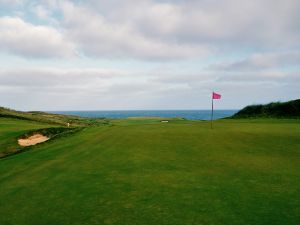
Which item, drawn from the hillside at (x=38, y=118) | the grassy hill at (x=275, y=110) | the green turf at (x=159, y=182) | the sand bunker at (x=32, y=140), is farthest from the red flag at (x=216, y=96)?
the hillside at (x=38, y=118)

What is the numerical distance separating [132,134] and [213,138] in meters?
4.98

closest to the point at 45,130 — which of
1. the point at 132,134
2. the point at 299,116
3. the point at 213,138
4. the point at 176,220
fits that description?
the point at 132,134

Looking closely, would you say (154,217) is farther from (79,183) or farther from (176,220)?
(79,183)

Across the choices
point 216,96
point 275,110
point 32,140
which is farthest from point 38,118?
point 216,96

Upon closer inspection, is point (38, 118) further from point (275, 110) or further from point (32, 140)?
point (275, 110)

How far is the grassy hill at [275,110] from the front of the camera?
39.8 metres

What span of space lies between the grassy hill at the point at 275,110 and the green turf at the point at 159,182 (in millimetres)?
21782

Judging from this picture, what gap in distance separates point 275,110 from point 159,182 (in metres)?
34.8

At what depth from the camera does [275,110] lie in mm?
42719

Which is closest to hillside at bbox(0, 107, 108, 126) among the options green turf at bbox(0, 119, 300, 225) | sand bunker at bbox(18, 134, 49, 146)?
sand bunker at bbox(18, 134, 49, 146)

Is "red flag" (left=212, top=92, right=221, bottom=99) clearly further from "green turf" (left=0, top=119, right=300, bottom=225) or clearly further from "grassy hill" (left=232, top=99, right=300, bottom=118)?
"grassy hill" (left=232, top=99, right=300, bottom=118)

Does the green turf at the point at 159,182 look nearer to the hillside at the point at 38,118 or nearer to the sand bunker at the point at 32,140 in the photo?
the sand bunker at the point at 32,140

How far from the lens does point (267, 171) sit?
12.4 m

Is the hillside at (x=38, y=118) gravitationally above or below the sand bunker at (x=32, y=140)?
above
